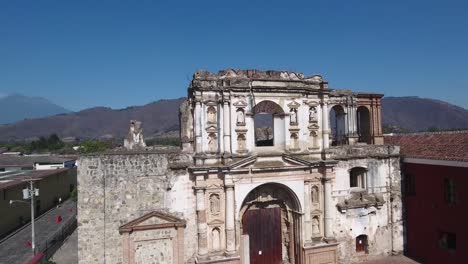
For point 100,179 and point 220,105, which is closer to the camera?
point 100,179

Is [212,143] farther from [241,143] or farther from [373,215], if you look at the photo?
[373,215]

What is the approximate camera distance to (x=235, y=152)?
20.0m

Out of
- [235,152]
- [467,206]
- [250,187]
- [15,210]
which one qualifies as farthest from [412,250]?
[15,210]

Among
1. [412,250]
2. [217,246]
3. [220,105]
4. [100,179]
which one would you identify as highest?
[220,105]

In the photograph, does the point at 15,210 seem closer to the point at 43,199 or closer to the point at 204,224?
the point at 43,199

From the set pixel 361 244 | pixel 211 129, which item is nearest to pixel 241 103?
pixel 211 129

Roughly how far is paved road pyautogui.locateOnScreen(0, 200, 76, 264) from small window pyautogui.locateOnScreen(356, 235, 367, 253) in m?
23.5

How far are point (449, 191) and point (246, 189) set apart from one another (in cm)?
1206

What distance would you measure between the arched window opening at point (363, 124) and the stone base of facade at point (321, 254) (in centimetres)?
902

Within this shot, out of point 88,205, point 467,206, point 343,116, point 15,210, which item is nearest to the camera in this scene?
point 88,205

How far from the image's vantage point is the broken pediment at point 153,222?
17953mm

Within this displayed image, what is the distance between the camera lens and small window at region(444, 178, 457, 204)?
20.1 metres

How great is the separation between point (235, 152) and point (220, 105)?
9.35 ft

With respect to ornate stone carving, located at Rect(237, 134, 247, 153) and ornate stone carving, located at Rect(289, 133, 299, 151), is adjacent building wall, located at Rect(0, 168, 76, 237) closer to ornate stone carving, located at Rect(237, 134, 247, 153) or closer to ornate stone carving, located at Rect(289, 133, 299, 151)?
ornate stone carving, located at Rect(237, 134, 247, 153)
